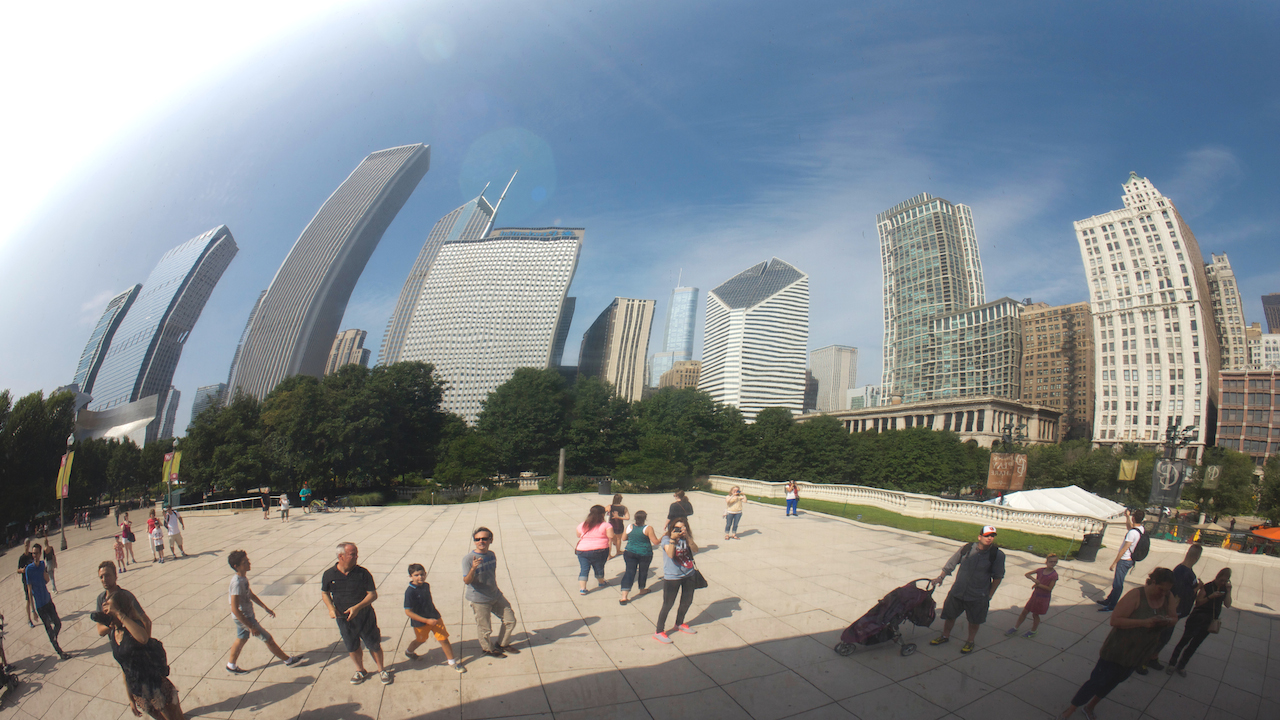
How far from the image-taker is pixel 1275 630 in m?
Result: 7.18

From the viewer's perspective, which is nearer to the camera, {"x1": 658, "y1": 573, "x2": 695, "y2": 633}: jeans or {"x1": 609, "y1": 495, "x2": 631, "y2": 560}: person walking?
{"x1": 658, "y1": 573, "x2": 695, "y2": 633}: jeans

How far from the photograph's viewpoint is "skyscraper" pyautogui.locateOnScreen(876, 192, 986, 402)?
12506cm

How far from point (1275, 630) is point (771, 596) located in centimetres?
749

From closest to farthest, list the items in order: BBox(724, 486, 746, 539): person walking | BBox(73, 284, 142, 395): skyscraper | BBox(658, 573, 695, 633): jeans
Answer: BBox(658, 573, 695, 633): jeans
BBox(73, 284, 142, 395): skyscraper
BBox(724, 486, 746, 539): person walking

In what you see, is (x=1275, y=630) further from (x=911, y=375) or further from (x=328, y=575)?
(x=911, y=375)

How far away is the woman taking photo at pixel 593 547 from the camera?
8180 mm

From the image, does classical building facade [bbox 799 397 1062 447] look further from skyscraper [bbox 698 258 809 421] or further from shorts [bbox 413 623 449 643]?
shorts [bbox 413 623 449 643]

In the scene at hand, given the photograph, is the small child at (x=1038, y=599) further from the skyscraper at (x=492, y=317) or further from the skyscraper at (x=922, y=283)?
the skyscraper at (x=922, y=283)

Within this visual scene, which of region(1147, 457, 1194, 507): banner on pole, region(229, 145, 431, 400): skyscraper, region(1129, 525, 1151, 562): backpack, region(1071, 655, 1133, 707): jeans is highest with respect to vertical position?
region(229, 145, 431, 400): skyscraper

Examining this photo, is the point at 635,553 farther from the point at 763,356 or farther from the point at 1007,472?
the point at 763,356

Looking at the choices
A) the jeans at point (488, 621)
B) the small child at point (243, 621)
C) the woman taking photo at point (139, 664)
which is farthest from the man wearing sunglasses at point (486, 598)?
the woman taking photo at point (139, 664)

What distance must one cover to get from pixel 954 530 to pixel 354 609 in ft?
57.3

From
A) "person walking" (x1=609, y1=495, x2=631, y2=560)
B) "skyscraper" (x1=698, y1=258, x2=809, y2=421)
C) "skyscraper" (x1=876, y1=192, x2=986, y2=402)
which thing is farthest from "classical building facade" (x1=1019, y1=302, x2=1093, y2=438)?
"person walking" (x1=609, y1=495, x2=631, y2=560)

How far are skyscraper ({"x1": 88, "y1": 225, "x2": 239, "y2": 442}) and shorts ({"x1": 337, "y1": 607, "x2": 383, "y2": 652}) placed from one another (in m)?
13.7
